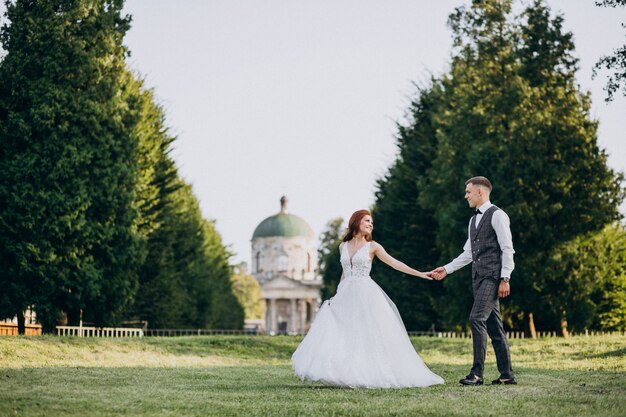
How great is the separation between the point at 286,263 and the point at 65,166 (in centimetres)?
10163

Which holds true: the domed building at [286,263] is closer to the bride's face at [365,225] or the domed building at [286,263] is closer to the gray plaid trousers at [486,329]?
the bride's face at [365,225]

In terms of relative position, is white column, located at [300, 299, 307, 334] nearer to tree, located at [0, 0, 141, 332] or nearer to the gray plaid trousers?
tree, located at [0, 0, 141, 332]

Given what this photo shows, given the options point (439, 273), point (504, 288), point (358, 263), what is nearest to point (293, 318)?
point (439, 273)

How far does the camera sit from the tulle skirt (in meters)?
9.95

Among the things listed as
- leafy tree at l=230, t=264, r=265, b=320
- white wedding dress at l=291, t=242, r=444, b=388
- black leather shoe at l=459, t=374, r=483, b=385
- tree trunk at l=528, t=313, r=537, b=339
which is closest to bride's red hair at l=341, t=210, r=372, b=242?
white wedding dress at l=291, t=242, r=444, b=388

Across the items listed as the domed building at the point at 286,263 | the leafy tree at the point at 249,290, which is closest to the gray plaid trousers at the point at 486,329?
the leafy tree at the point at 249,290

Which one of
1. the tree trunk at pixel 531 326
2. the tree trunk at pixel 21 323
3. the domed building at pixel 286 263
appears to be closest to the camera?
the tree trunk at pixel 21 323

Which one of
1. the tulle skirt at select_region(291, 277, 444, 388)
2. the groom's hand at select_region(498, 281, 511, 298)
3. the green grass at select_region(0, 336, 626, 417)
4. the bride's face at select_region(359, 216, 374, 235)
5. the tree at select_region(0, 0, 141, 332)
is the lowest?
the green grass at select_region(0, 336, 626, 417)

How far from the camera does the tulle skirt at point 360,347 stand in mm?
9945

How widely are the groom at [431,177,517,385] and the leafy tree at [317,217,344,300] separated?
1415 inches

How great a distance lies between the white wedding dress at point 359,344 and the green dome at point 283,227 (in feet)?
372

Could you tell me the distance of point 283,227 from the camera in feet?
408

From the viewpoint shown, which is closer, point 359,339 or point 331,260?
point 359,339

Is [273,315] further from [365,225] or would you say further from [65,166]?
[365,225]
